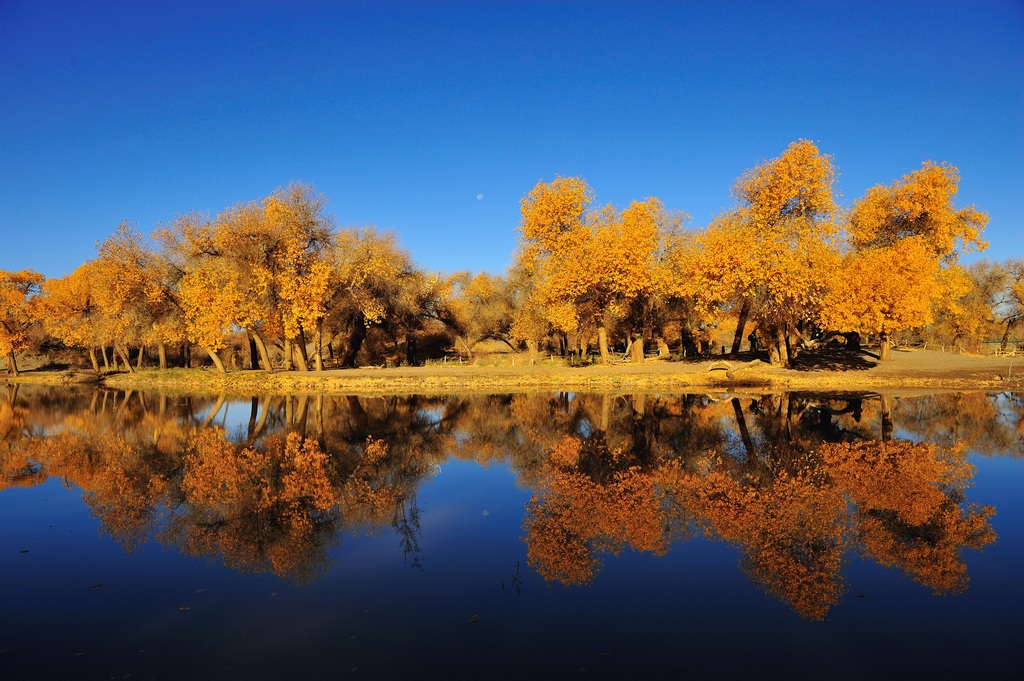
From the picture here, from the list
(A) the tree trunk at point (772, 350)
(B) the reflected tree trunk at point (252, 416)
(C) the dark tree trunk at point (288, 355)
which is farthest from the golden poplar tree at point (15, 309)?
(A) the tree trunk at point (772, 350)

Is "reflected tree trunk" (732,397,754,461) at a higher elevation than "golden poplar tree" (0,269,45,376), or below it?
below

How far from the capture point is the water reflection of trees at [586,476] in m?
9.18

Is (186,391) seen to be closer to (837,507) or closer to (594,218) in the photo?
(594,218)

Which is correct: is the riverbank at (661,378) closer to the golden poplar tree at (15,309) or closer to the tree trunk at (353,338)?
the tree trunk at (353,338)

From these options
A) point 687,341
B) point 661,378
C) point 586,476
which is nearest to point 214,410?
point 586,476

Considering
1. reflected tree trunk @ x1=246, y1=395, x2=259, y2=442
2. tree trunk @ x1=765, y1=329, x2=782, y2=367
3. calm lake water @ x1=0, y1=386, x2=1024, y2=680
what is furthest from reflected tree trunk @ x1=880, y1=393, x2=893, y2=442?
reflected tree trunk @ x1=246, y1=395, x2=259, y2=442

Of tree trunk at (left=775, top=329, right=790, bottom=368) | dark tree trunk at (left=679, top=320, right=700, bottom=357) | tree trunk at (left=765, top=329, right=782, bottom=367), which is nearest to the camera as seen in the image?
tree trunk at (left=765, top=329, right=782, bottom=367)

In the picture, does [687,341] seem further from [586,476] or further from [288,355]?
[586,476]

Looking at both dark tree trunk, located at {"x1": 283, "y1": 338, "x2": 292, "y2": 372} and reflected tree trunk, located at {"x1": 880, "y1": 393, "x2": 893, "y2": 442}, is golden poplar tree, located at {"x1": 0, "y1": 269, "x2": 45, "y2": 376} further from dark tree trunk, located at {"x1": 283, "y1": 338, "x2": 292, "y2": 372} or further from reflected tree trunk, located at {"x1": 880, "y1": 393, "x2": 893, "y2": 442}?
reflected tree trunk, located at {"x1": 880, "y1": 393, "x2": 893, "y2": 442}

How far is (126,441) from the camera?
63.8 ft

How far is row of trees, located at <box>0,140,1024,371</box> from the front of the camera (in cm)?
3272

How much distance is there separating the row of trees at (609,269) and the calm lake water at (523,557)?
53.0ft

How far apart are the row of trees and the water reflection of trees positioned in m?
9.29

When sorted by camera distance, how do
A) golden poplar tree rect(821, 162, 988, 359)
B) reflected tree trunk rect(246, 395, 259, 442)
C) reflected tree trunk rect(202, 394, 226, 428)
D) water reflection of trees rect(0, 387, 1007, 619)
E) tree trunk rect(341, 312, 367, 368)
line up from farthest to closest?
tree trunk rect(341, 312, 367, 368)
golden poplar tree rect(821, 162, 988, 359)
reflected tree trunk rect(202, 394, 226, 428)
reflected tree trunk rect(246, 395, 259, 442)
water reflection of trees rect(0, 387, 1007, 619)
